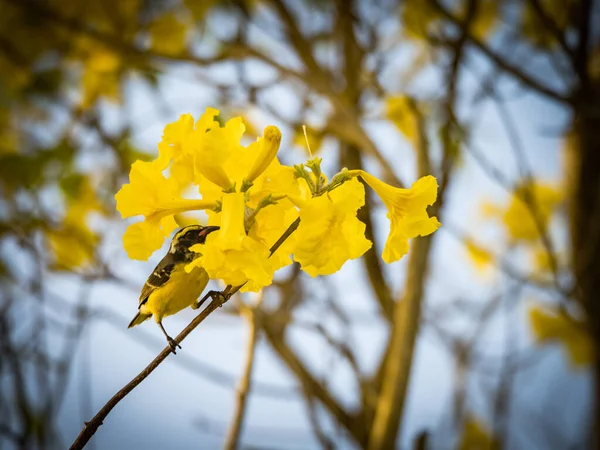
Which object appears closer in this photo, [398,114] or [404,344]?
[404,344]

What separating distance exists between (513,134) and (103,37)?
43.7 inches

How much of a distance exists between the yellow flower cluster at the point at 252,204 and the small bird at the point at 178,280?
20 millimetres

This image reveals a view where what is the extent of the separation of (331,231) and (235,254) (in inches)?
3.2

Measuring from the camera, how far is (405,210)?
1.56ft

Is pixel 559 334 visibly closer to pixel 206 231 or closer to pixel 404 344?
pixel 404 344

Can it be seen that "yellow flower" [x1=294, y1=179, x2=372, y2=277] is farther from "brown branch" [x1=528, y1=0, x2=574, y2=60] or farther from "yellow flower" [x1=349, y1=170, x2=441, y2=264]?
"brown branch" [x1=528, y1=0, x2=574, y2=60]

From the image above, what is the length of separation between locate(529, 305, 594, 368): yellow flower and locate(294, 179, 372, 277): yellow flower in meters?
2.67

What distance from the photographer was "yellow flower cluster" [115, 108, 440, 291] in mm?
406

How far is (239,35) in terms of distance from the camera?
1429 millimetres

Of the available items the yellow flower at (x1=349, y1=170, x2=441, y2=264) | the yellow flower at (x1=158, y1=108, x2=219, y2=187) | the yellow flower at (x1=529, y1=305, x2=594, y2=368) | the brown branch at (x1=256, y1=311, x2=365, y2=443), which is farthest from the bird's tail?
the yellow flower at (x1=529, y1=305, x2=594, y2=368)

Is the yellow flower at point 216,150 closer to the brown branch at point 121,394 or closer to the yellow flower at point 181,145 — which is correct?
the yellow flower at point 181,145

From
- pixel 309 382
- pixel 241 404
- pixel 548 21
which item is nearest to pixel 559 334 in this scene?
pixel 309 382

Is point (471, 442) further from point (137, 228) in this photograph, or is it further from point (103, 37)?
point (137, 228)

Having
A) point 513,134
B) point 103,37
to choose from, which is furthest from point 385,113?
point 103,37
